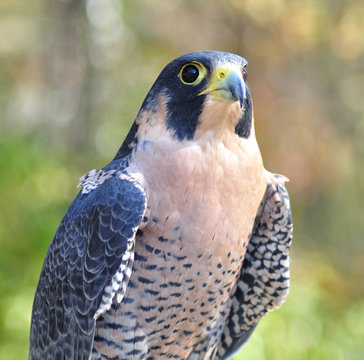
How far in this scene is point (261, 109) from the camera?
27.3 ft

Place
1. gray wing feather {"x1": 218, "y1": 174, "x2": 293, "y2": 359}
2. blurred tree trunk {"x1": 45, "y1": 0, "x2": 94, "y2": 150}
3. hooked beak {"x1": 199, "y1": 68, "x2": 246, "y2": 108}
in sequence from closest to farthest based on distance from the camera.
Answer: hooked beak {"x1": 199, "y1": 68, "x2": 246, "y2": 108}
gray wing feather {"x1": 218, "y1": 174, "x2": 293, "y2": 359}
blurred tree trunk {"x1": 45, "y1": 0, "x2": 94, "y2": 150}

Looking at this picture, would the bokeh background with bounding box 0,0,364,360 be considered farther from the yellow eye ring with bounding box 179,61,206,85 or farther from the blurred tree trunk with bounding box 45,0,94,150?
the yellow eye ring with bounding box 179,61,206,85

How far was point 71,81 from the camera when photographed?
983cm

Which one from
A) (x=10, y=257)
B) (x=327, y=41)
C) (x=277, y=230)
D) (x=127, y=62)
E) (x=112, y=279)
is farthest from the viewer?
(x=127, y=62)

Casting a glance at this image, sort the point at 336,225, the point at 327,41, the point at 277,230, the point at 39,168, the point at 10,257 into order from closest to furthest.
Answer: the point at 277,230 → the point at 10,257 → the point at 39,168 → the point at 327,41 → the point at 336,225

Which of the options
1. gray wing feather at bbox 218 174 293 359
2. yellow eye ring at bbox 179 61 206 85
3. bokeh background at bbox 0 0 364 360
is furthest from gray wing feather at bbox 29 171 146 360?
bokeh background at bbox 0 0 364 360

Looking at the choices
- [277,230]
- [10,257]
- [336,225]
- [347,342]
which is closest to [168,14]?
[336,225]

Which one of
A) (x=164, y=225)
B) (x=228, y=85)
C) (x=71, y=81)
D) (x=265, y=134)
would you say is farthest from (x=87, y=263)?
(x=71, y=81)

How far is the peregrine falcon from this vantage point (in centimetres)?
202

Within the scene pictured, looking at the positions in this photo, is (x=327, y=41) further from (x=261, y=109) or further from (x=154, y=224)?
(x=154, y=224)

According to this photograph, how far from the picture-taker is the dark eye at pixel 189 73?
2.03m

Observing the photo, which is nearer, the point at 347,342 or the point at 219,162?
the point at 219,162

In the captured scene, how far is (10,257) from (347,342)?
3384 millimetres

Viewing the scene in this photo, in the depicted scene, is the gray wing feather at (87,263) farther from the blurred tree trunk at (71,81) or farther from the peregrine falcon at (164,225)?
the blurred tree trunk at (71,81)
